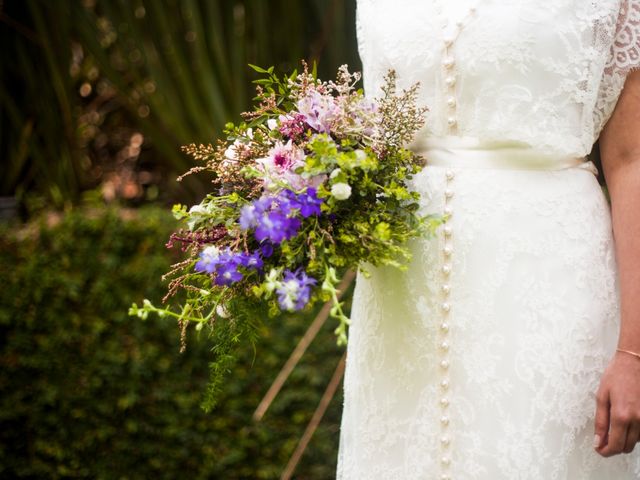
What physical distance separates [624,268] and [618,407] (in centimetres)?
29

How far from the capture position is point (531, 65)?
65.6 inches

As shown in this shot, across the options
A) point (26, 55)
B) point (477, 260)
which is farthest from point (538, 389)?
point (26, 55)

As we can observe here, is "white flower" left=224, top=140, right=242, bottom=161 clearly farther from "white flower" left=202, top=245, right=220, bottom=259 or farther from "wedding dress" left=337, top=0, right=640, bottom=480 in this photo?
"wedding dress" left=337, top=0, right=640, bottom=480

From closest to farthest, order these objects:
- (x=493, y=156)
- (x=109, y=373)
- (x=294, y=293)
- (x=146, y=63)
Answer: (x=294, y=293)
(x=493, y=156)
(x=109, y=373)
(x=146, y=63)

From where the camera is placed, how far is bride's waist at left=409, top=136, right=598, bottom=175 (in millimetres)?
1716

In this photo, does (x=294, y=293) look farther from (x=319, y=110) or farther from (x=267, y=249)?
(x=319, y=110)

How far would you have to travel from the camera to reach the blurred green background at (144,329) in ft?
12.8

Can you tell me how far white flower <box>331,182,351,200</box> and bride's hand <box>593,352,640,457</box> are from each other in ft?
2.11

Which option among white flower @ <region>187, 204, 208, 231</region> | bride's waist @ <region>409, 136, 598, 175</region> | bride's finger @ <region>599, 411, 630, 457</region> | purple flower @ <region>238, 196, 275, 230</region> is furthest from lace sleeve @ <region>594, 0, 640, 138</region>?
white flower @ <region>187, 204, 208, 231</region>

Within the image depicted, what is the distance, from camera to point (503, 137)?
170cm

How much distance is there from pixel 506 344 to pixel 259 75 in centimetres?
303

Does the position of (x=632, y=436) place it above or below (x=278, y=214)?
below

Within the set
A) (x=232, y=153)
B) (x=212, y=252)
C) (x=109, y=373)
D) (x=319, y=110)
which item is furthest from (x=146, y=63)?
(x=212, y=252)

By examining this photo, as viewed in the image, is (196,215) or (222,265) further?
(196,215)
